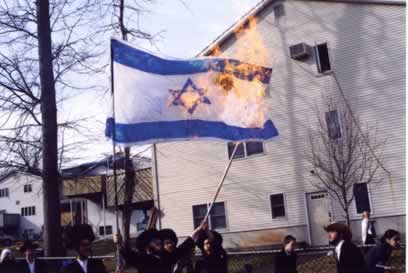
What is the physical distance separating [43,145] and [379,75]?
42.2 feet

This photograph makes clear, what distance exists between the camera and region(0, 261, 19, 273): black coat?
844cm

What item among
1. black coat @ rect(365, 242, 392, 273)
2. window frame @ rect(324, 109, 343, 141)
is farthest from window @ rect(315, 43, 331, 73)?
black coat @ rect(365, 242, 392, 273)

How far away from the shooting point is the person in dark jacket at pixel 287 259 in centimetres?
687

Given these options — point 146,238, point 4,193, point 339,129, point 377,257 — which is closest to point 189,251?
point 146,238

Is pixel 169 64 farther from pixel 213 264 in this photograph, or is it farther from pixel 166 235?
pixel 213 264

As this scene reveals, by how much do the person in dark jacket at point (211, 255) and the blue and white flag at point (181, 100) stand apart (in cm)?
173

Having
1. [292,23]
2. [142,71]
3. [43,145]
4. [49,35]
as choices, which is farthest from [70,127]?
[292,23]

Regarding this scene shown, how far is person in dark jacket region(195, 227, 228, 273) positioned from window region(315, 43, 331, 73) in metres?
15.3

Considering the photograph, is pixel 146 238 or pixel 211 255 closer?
pixel 146 238

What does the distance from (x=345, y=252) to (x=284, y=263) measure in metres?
1.29

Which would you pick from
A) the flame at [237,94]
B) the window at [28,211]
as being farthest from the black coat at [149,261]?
the window at [28,211]

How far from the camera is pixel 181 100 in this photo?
788cm

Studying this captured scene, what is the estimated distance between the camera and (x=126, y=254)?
5707mm

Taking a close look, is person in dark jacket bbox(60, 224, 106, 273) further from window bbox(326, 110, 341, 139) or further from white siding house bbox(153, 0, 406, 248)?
window bbox(326, 110, 341, 139)
